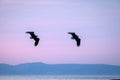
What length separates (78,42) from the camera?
113 feet

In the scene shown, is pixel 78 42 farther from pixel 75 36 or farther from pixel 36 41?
pixel 36 41

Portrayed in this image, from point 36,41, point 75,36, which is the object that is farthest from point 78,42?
point 36,41

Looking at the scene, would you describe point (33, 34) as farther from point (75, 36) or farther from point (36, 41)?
point (75, 36)

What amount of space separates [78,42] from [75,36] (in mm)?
776

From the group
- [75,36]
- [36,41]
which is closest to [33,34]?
[36,41]

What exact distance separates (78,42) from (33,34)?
401 cm

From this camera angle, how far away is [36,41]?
1358 inches

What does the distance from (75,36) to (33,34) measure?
3628 millimetres

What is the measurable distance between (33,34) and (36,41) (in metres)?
0.92

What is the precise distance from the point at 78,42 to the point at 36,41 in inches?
145

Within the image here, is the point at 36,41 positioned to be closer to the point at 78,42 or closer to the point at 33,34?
the point at 33,34

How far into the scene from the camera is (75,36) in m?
33.9
